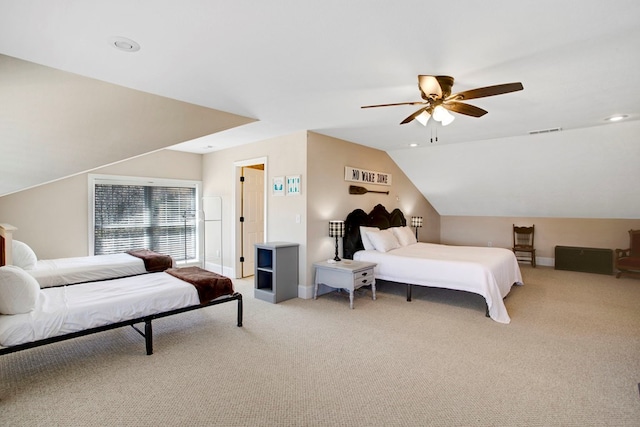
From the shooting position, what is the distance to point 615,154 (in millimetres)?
4727

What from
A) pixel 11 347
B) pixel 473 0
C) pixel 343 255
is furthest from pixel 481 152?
pixel 11 347

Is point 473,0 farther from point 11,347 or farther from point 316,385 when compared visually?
point 11,347

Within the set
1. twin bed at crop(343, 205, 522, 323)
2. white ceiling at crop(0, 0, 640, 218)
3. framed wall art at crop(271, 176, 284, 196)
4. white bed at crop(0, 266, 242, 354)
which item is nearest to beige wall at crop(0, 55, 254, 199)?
white ceiling at crop(0, 0, 640, 218)

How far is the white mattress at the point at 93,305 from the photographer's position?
2328mm

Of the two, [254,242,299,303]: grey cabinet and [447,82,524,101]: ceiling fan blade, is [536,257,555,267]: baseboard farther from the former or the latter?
[447,82,524,101]: ceiling fan blade

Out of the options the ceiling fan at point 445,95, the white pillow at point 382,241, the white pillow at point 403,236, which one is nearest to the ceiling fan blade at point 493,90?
the ceiling fan at point 445,95

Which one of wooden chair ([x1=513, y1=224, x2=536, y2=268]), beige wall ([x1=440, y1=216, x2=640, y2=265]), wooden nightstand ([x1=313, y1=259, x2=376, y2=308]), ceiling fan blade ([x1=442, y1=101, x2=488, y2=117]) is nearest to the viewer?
ceiling fan blade ([x1=442, y1=101, x2=488, y2=117])

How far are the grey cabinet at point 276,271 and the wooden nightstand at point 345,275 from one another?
1.13ft

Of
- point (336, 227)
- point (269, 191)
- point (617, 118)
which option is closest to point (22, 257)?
point (269, 191)

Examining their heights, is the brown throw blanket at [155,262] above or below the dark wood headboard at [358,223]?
below

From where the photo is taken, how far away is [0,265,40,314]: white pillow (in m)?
2.37

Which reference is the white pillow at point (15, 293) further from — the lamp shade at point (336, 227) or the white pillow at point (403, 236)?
the white pillow at point (403, 236)

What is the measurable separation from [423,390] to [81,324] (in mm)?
2793

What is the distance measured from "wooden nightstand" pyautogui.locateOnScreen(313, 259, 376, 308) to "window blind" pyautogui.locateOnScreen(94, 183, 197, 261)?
3.27m
